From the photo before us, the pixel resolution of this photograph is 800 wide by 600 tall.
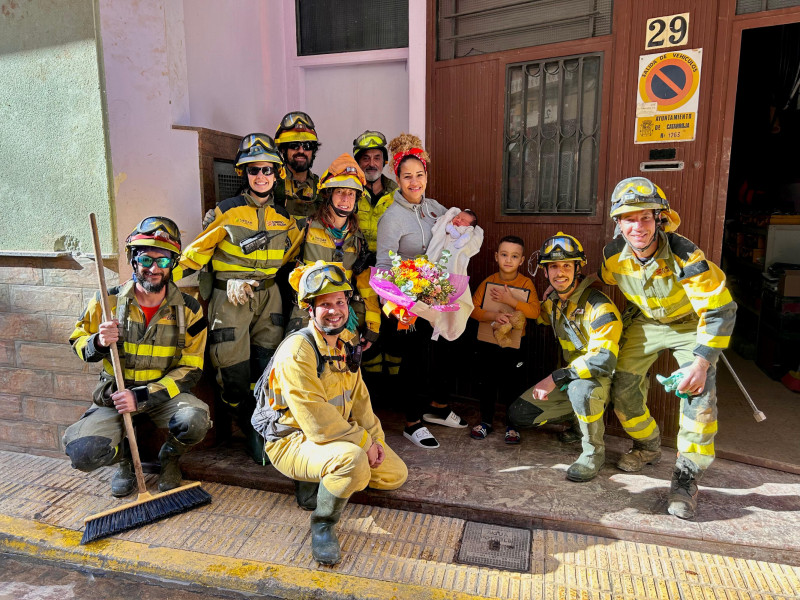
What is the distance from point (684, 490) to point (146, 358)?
357 cm

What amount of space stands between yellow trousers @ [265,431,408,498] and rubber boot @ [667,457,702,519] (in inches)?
73.7

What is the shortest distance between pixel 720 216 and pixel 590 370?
1.54 m

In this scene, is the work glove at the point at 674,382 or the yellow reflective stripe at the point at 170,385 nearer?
the work glove at the point at 674,382

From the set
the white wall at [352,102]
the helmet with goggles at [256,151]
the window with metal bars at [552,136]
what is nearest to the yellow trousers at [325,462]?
the helmet with goggles at [256,151]

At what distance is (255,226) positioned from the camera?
4094 mm

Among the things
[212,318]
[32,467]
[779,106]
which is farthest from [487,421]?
[779,106]

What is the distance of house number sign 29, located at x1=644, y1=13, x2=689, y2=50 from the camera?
13.4ft

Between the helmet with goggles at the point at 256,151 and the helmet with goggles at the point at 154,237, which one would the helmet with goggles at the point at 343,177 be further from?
the helmet with goggles at the point at 154,237

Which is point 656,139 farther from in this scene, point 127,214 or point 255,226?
point 127,214

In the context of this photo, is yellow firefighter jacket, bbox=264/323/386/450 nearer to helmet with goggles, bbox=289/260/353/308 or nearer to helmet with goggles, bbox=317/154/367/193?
helmet with goggles, bbox=289/260/353/308

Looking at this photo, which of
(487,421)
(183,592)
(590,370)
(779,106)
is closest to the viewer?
→ (183,592)

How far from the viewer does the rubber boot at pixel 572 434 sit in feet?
14.7

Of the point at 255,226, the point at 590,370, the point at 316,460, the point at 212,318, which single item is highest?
the point at 255,226

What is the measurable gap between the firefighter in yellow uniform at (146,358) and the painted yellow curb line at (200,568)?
1.62 feet
